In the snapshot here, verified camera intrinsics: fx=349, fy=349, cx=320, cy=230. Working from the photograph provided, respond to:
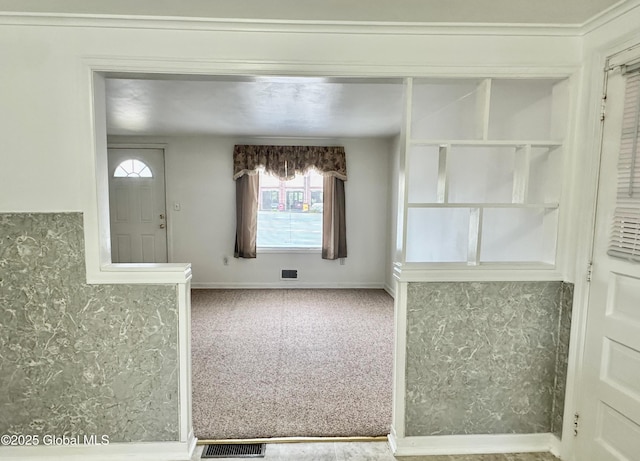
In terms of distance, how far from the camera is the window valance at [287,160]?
485 cm

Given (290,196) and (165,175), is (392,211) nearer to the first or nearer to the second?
(290,196)

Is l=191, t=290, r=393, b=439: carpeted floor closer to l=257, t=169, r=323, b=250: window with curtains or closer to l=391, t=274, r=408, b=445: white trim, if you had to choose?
l=391, t=274, r=408, b=445: white trim

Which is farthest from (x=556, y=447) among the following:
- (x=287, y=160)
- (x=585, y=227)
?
(x=287, y=160)

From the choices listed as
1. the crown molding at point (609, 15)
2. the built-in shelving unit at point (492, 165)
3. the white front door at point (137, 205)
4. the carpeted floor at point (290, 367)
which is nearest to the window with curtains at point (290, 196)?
the carpeted floor at point (290, 367)

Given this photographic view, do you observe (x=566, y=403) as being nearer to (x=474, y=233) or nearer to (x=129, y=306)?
(x=474, y=233)

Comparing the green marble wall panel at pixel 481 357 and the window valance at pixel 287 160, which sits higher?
the window valance at pixel 287 160

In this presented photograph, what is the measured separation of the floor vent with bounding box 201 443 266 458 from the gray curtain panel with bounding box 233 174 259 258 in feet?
10.6

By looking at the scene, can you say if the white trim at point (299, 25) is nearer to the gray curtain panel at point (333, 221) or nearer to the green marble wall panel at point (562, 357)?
the green marble wall panel at point (562, 357)

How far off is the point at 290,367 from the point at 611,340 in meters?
2.06

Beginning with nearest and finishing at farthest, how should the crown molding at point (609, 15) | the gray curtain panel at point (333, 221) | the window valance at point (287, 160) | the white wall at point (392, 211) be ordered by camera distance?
the crown molding at point (609, 15) < the white wall at point (392, 211) < the window valance at point (287, 160) < the gray curtain panel at point (333, 221)

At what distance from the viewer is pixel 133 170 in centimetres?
497

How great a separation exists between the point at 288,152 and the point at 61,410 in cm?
378

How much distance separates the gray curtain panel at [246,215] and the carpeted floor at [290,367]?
77 centimetres

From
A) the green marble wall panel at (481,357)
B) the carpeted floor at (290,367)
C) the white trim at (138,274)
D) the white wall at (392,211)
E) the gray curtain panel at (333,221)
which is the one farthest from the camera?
the gray curtain panel at (333,221)
